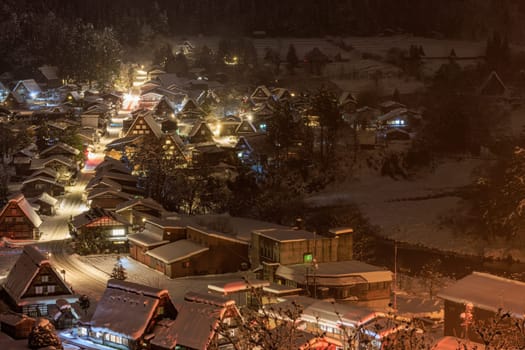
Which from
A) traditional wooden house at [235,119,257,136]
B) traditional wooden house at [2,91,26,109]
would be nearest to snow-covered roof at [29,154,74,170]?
traditional wooden house at [235,119,257,136]

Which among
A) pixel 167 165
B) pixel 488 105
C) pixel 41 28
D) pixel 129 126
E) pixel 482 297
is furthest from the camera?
pixel 41 28

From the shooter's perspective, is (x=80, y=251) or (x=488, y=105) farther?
(x=488, y=105)

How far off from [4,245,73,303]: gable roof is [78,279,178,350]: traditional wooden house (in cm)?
157

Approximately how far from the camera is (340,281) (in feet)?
37.8

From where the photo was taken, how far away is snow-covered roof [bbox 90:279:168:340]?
29.8 feet

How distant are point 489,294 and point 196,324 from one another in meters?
3.64

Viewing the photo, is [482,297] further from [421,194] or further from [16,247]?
[421,194]

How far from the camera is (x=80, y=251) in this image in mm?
13812

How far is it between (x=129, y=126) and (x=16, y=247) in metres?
9.90

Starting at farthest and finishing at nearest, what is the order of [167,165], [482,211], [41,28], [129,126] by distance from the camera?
[41,28] < [129,126] < [167,165] < [482,211]

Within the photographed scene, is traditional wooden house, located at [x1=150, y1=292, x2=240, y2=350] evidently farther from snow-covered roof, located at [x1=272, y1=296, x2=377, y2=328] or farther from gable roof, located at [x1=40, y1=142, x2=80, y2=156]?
gable roof, located at [x1=40, y1=142, x2=80, y2=156]

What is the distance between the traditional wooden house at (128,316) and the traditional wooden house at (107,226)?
→ 15.2 feet

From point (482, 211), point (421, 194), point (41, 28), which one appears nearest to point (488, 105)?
point (421, 194)

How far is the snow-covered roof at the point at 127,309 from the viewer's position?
907 cm
